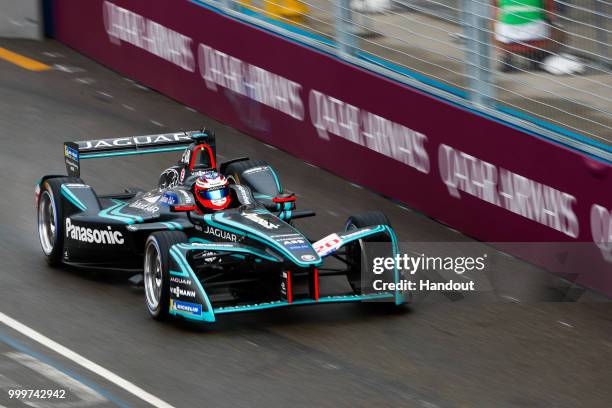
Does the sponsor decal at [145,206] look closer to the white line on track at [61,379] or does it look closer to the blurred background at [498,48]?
the white line on track at [61,379]

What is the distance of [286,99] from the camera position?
15625 millimetres

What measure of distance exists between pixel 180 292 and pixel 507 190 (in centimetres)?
368

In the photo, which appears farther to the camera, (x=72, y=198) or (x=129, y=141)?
(x=129, y=141)

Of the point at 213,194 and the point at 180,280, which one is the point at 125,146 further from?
the point at 180,280

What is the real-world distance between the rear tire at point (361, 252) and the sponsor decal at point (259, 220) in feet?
2.59

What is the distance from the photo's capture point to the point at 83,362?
33.5 ft

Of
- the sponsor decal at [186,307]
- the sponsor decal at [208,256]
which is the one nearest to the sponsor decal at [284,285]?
the sponsor decal at [186,307]

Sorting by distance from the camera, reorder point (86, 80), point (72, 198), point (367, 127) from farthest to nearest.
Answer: point (86, 80) → point (367, 127) → point (72, 198)

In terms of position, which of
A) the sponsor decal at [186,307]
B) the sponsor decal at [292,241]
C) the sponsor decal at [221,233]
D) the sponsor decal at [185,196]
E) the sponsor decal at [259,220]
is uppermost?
the sponsor decal at [259,220]

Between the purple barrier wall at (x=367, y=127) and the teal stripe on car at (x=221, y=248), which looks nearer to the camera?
the teal stripe on car at (x=221, y=248)

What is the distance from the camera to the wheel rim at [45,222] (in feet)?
40.7

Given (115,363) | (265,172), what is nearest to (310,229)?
(265,172)

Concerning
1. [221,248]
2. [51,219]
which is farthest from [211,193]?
[51,219]

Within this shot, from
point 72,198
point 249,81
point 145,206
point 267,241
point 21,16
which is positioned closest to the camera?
point 267,241
